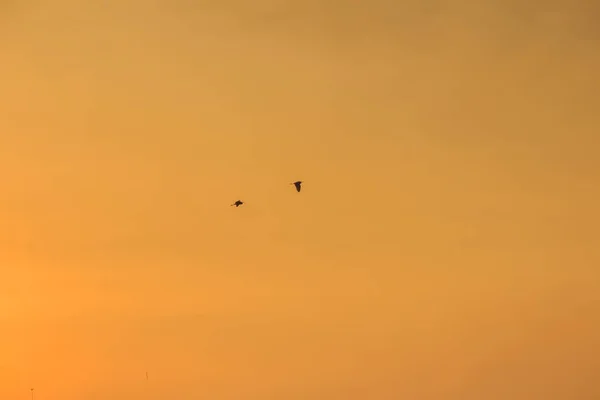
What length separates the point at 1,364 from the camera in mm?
3311

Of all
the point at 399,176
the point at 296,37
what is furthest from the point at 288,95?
the point at 399,176

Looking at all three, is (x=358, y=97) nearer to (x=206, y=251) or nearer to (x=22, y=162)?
(x=206, y=251)

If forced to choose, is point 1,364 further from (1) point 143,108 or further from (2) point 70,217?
(1) point 143,108

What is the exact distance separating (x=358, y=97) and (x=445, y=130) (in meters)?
0.43

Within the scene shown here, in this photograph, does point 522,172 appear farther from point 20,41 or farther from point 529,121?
point 20,41

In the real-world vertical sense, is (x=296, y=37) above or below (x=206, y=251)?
above

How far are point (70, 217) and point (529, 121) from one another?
6.98 ft

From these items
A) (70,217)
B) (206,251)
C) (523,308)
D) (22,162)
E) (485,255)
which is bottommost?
(523,308)

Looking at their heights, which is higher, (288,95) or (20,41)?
(20,41)

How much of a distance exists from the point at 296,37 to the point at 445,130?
81 centimetres

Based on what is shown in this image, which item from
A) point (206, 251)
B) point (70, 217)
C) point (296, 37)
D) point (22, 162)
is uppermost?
point (296, 37)

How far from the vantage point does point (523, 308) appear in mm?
3383

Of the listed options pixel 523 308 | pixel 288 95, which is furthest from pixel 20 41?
pixel 523 308

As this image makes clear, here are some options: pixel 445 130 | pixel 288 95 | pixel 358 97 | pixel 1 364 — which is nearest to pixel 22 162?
pixel 1 364
